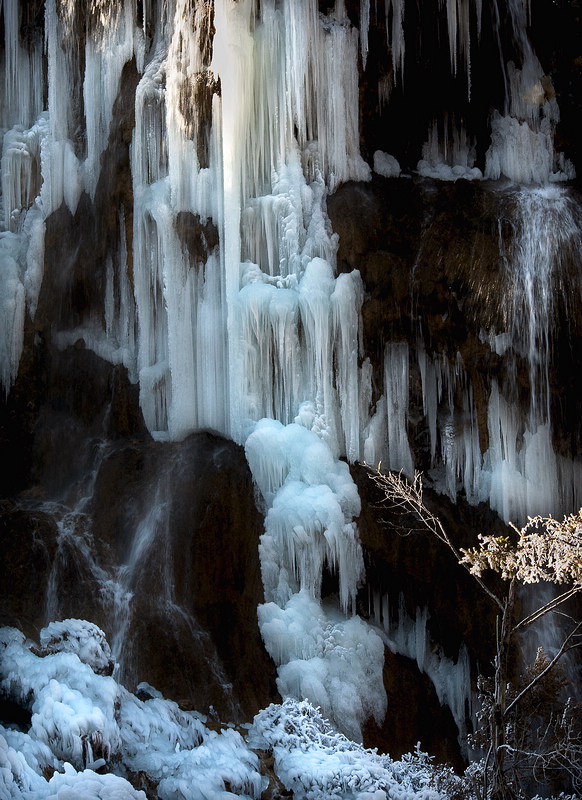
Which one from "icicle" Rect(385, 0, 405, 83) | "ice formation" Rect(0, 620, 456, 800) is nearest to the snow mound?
"ice formation" Rect(0, 620, 456, 800)

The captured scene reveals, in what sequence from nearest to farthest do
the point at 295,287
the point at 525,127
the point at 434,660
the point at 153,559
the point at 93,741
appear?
the point at 93,741 → the point at 434,660 → the point at 153,559 → the point at 295,287 → the point at 525,127

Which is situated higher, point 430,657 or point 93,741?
point 93,741

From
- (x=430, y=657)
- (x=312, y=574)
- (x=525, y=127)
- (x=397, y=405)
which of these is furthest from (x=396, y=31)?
(x=430, y=657)

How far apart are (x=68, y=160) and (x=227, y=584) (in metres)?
7.25

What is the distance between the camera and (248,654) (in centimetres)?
969

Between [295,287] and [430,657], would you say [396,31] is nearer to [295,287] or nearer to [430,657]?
[295,287]

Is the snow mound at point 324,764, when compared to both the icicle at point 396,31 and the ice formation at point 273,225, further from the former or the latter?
the icicle at point 396,31

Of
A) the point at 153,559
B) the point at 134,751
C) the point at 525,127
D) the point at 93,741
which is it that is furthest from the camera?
the point at 525,127

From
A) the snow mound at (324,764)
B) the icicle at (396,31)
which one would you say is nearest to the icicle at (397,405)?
the snow mound at (324,764)

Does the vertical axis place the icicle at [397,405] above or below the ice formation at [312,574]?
above

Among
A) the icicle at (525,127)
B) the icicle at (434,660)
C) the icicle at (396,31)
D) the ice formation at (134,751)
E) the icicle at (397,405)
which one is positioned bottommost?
Answer: the icicle at (434,660)

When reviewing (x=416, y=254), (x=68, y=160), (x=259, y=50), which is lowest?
(x=416, y=254)

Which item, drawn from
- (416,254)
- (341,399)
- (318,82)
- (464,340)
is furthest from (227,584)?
(318,82)

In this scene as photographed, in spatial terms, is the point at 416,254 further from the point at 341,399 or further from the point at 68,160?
the point at 68,160
